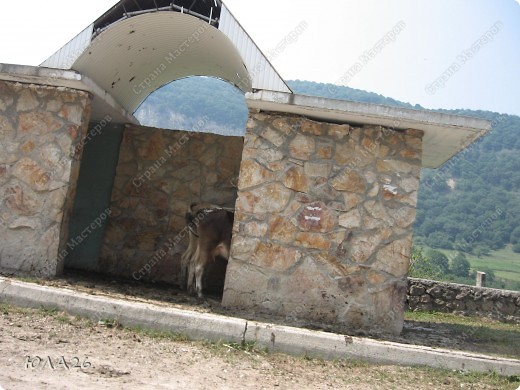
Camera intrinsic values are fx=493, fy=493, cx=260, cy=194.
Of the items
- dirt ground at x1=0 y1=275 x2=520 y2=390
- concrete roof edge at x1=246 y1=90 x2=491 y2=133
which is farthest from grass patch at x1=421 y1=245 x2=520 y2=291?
dirt ground at x1=0 y1=275 x2=520 y2=390

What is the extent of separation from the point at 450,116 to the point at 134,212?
5280 millimetres

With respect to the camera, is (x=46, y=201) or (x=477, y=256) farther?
(x=477, y=256)

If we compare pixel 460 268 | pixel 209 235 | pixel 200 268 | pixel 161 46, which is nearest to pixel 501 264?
pixel 460 268

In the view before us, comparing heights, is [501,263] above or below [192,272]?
above

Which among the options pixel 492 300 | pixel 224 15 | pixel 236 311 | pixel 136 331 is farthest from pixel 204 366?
pixel 492 300

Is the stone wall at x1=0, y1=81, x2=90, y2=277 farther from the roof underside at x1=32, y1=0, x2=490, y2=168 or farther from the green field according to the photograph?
the green field

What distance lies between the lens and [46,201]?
6.45m

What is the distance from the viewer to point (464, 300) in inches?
405

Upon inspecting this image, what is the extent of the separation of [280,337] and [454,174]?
180ft

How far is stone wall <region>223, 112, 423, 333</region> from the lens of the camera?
6035 mm

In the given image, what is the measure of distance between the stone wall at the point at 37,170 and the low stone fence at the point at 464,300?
23.5ft

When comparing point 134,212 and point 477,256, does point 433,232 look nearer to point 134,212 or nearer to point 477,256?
point 477,256

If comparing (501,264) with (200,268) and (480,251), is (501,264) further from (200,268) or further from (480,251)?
(200,268)

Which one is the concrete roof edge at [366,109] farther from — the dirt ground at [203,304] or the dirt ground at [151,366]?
the dirt ground at [151,366]
